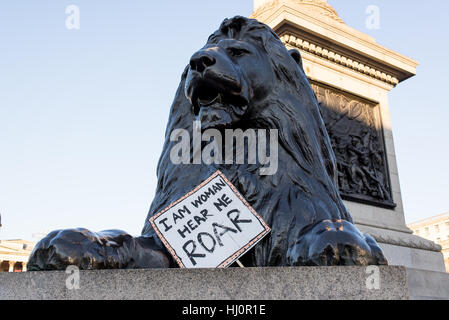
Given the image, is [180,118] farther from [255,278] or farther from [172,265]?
[255,278]

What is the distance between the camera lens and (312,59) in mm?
7422

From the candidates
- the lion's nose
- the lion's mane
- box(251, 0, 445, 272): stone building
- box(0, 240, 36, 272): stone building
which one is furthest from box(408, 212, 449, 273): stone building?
the lion's nose

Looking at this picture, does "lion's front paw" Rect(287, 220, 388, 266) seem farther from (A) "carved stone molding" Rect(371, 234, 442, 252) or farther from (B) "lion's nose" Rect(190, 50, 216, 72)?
(A) "carved stone molding" Rect(371, 234, 442, 252)

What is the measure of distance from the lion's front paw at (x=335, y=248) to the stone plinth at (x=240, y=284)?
0.24 meters

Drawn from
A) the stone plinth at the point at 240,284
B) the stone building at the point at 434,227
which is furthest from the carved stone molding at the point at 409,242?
the stone building at the point at 434,227

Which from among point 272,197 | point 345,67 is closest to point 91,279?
point 272,197

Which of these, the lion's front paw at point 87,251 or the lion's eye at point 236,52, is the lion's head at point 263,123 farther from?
the lion's front paw at point 87,251

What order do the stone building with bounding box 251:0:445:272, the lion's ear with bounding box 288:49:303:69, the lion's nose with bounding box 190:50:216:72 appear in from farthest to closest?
the stone building with bounding box 251:0:445:272
the lion's ear with bounding box 288:49:303:69
the lion's nose with bounding box 190:50:216:72

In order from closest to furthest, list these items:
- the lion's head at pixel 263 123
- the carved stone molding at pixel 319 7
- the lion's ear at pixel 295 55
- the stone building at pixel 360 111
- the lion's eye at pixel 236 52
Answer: the lion's head at pixel 263 123 < the lion's eye at pixel 236 52 < the lion's ear at pixel 295 55 < the stone building at pixel 360 111 < the carved stone molding at pixel 319 7

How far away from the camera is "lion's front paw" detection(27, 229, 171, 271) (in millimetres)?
1551

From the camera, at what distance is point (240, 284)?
126 centimetres

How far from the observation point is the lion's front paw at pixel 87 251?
1.55 m

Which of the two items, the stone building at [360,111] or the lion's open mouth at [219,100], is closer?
the lion's open mouth at [219,100]

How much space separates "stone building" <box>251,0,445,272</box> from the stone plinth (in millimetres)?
5735
